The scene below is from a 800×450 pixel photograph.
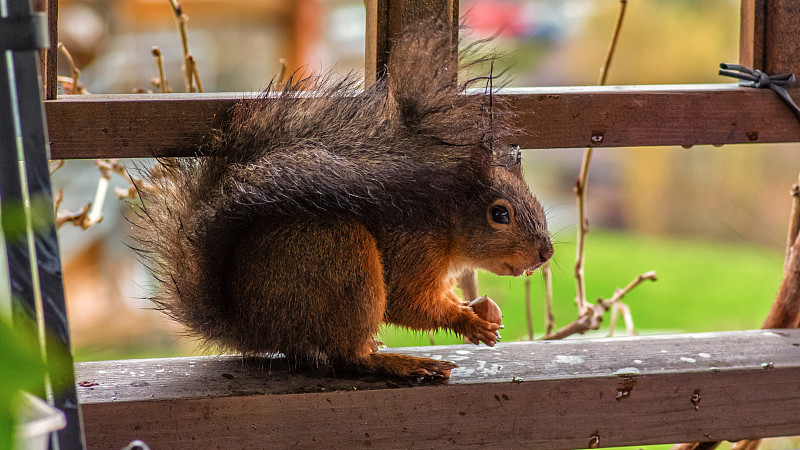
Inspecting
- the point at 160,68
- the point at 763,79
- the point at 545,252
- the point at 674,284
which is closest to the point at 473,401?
the point at 545,252

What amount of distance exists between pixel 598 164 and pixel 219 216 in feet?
14.1

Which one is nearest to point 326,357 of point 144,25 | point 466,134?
point 466,134

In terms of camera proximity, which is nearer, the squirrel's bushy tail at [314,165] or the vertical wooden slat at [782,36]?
the squirrel's bushy tail at [314,165]

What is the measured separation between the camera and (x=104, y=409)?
33.9 inches

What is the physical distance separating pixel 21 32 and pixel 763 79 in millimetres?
903

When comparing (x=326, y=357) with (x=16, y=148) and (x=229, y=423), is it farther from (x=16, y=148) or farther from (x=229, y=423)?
(x=16, y=148)

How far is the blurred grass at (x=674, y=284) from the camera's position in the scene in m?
3.94

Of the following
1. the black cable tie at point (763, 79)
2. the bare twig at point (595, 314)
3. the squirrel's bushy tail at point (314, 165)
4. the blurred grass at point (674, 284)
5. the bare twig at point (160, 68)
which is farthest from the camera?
the blurred grass at point (674, 284)

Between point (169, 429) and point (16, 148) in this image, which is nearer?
point (16, 148)

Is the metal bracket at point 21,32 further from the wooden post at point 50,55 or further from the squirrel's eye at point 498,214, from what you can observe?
the squirrel's eye at point 498,214

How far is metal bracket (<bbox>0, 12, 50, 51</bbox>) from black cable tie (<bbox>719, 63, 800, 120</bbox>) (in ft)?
2.89

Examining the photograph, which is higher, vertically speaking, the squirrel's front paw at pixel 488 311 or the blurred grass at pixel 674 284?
the squirrel's front paw at pixel 488 311

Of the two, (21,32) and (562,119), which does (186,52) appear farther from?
(21,32)

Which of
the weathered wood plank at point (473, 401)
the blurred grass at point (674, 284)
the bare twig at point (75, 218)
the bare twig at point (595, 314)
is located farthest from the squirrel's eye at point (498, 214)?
the blurred grass at point (674, 284)
